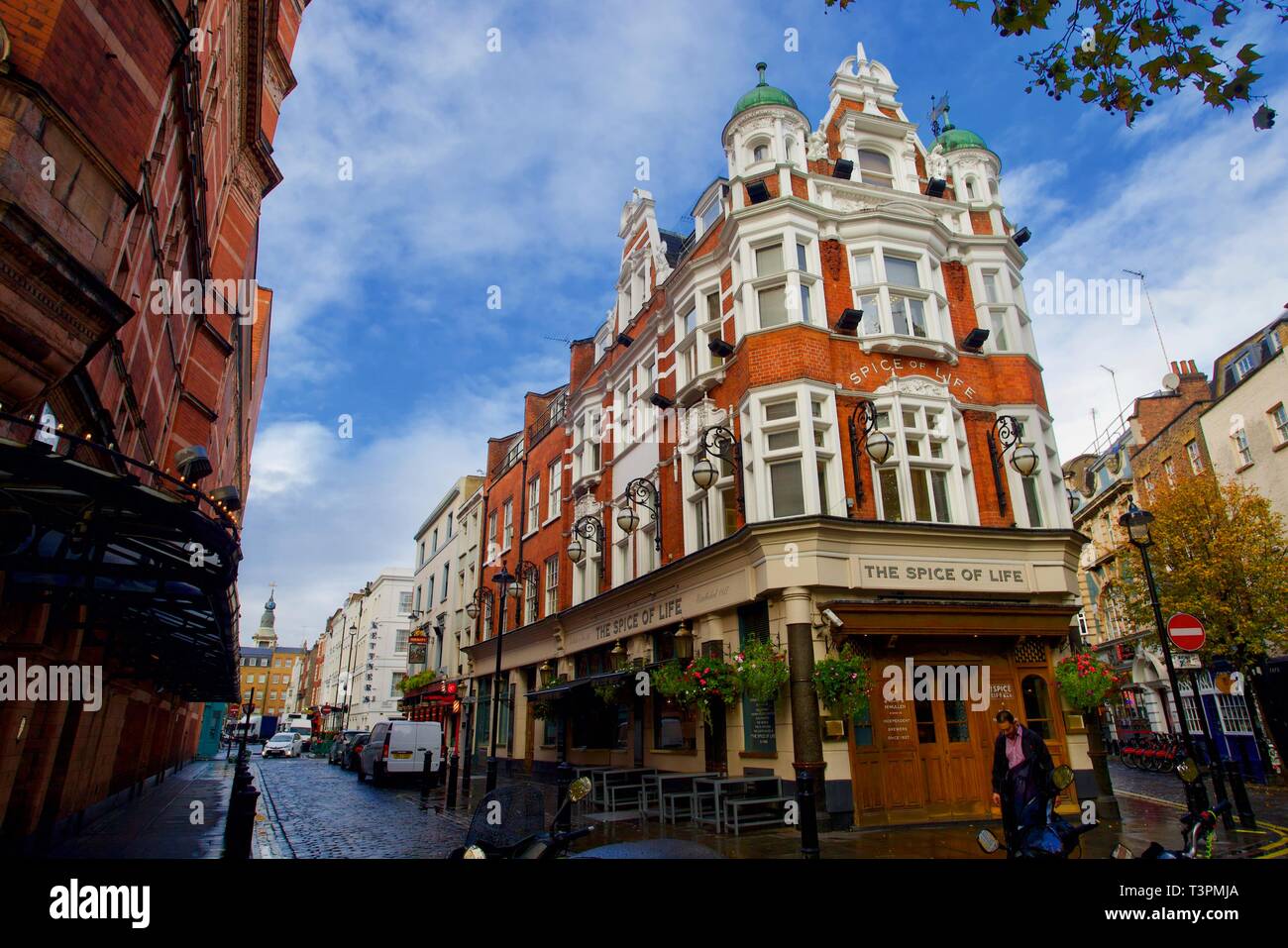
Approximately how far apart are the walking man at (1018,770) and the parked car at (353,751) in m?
25.8

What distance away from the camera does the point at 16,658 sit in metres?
7.71

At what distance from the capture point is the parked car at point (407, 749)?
2336 cm

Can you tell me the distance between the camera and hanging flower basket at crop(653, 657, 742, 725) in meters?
13.3

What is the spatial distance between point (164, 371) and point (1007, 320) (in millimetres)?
18906

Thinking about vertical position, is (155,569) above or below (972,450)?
below

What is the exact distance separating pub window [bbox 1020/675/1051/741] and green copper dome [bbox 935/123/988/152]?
13836 millimetres

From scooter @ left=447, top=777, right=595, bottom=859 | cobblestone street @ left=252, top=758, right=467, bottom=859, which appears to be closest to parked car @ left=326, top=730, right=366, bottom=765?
cobblestone street @ left=252, top=758, right=467, bottom=859

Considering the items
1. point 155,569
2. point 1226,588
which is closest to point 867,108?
point 1226,588

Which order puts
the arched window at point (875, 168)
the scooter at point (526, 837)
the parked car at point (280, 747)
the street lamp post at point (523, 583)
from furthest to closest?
the parked car at point (280, 747) → the street lamp post at point (523, 583) → the arched window at point (875, 168) → the scooter at point (526, 837)

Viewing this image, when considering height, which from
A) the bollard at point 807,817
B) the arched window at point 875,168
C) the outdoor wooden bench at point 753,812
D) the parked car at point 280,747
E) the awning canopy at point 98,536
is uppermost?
the arched window at point 875,168

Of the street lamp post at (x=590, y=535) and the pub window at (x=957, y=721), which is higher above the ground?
the street lamp post at (x=590, y=535)

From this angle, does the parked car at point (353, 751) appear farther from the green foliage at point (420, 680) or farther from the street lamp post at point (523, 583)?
the street lamp post at point (523, 583)

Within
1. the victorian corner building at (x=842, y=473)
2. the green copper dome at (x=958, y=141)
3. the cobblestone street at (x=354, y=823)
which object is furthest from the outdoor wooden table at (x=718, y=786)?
the green copper dome at (x=958, y=141)
